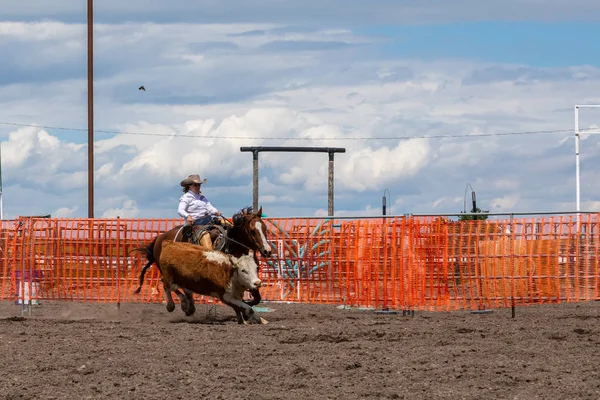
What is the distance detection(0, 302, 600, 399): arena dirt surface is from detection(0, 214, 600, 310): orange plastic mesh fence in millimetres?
702

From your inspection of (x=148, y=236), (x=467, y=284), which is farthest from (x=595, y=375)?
(x=148, y=236)

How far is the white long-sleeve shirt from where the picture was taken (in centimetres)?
1702

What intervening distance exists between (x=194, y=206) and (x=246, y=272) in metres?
2.14

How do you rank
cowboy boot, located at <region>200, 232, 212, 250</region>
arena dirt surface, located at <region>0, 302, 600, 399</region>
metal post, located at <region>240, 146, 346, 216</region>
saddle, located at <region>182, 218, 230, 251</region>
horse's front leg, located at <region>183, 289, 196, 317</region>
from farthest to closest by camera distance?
metal post, located at <region>240, 146, 346, 216</region>, cowboy boot, located at <region>200, 232, 212, 250</region>, horse's front leg, located at <region>183, 289, 196, 317</region>, saddle, located at <region>182, 218, 230, 251</region>, arena dirt surface, located at <region>0, 302, 600, 399</region>

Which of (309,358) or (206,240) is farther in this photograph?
(206,240)

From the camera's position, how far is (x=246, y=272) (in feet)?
50.6

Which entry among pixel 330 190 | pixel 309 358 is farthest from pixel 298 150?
pixel 309 358

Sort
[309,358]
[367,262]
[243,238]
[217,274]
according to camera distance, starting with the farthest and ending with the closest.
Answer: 1. [367,262]
2. [243,238]
3. [217,274]
4. [309,358]

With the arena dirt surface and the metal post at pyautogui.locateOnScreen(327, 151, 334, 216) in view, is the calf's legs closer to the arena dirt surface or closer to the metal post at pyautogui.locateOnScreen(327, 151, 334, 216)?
the arena dirt surface

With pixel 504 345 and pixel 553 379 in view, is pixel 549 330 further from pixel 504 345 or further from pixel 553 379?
pixel 553 379

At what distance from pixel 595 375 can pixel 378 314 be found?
811 centimetres

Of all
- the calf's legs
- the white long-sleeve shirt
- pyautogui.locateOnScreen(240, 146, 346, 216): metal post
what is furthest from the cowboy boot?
pyautogui.locateOnScreen(240, 146, 346, 216): metal post

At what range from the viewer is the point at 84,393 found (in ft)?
30.2

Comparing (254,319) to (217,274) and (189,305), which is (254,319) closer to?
(217,274)
